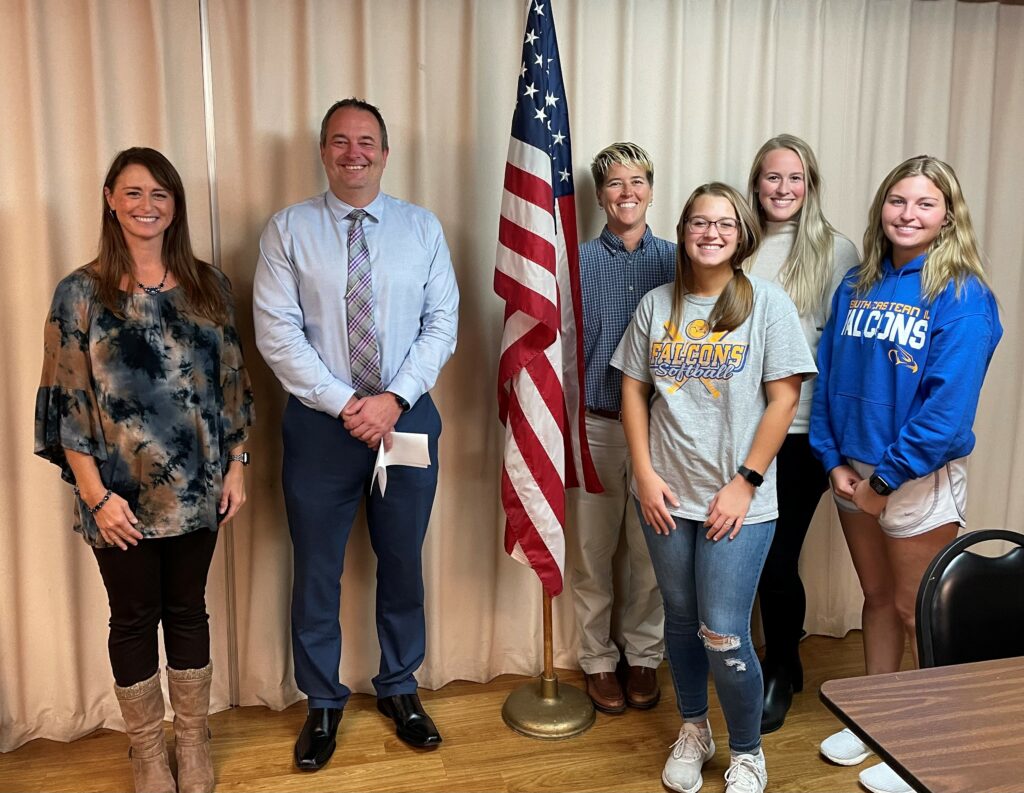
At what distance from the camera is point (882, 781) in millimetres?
2357

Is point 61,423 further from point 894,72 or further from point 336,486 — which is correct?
point 894,72

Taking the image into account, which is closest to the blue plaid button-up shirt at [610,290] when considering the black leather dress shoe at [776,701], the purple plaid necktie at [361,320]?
the purple plaid necktie at [361,320]

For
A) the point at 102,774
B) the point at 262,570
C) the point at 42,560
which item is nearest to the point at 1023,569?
the point at 262,570

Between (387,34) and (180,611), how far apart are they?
184cm

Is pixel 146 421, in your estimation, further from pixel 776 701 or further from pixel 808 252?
pixel 776 701

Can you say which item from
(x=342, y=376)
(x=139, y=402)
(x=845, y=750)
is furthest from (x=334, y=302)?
(x=845, y=750)

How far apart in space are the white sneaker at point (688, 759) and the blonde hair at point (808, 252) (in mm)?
1267

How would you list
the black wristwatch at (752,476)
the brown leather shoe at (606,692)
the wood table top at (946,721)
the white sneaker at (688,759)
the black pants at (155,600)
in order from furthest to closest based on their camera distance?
1. the brown leather shoe at (606,692)
2. the white sneaker at (688,759)
3. the black pants at (155,600)
4. the black wristwatch at (752,476)
5. the wood table top at (946,721)

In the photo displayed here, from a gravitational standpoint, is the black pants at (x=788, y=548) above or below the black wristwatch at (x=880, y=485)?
below

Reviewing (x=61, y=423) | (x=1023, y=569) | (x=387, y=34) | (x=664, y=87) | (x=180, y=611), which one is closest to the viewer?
(x=1023, y=569)

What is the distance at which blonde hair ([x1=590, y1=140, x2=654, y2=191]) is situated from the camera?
2637 millimetres

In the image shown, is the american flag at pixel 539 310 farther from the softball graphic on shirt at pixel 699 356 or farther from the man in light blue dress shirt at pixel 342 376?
the softball graphic on shirt at pixel 699 356

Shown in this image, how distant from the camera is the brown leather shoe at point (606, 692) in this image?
281 centimetres

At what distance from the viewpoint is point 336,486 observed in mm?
2508
